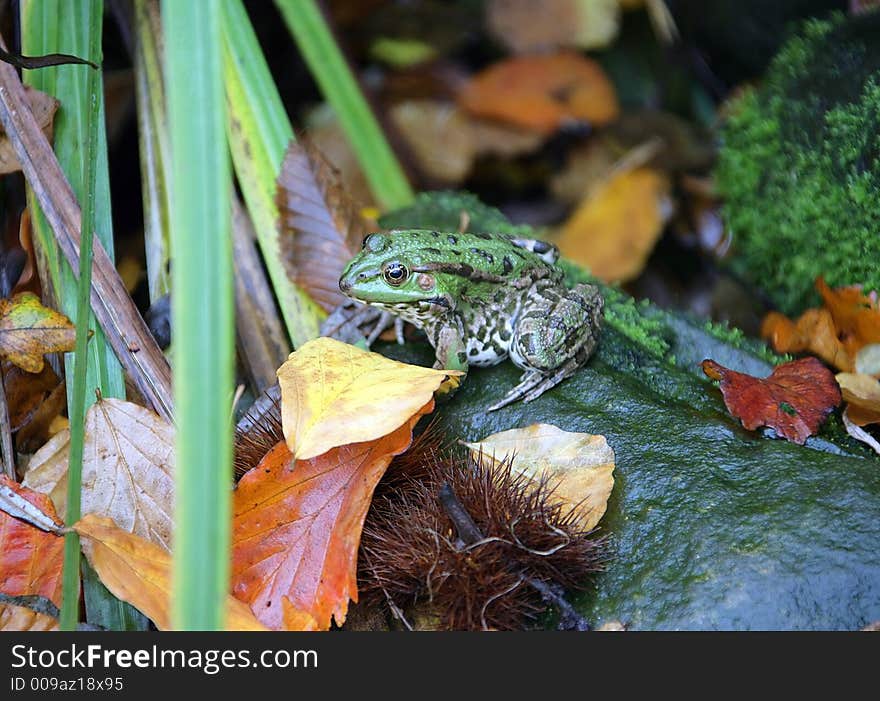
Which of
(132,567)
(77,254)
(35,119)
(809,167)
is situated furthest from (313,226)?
(809,167)

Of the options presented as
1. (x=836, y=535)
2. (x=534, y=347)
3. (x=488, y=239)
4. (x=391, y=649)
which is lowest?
(x=391, y=649)

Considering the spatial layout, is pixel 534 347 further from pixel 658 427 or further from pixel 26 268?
pixel 26 268

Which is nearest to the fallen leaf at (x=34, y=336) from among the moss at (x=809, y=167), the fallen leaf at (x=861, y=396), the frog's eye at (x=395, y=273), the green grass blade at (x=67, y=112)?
the green grass blade at (x=67, y=112)

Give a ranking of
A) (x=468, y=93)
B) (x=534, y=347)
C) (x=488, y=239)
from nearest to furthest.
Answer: (x=534, y=347), (x=488, y=239), (x=468, y=93)

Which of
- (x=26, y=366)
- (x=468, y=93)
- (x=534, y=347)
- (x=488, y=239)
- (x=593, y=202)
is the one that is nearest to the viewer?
(x=26, y=366)

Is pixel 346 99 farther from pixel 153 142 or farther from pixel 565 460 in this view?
pixel 565 460

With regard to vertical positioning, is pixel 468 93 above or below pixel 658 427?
above

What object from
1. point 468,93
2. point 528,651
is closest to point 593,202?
point 468,93

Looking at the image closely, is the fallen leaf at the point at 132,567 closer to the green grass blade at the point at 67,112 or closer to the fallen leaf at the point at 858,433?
the green grass blade at the point at 67,112
